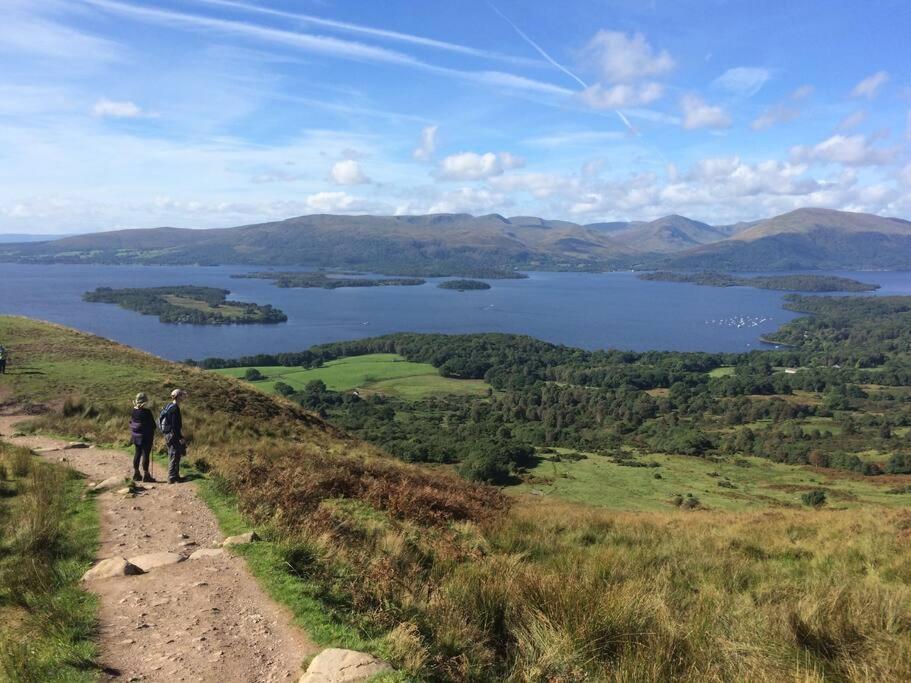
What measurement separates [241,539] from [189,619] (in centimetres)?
227

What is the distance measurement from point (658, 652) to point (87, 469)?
42.4 feet

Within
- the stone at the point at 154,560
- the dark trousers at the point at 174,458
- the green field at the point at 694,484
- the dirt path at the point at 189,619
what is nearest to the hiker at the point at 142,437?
the dark trousers at the point at 174,458

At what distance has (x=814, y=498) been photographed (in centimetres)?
3656

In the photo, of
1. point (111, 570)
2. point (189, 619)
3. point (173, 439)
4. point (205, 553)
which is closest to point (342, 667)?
point (189, 619)

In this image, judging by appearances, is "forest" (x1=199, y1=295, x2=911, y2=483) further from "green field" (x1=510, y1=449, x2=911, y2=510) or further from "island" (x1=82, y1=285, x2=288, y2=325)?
"island" (x1=82, y1=285, x2=288, y2=325)

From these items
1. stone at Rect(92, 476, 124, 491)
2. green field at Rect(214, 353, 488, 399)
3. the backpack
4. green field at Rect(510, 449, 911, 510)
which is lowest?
green field at Rect(214, 353, 488, 399)

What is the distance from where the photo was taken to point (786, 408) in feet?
290

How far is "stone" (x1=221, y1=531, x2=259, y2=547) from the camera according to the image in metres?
8.16

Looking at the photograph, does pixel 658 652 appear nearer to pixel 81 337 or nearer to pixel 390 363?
pixel 81 337

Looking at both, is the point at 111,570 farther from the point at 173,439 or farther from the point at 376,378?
the point at 376,378

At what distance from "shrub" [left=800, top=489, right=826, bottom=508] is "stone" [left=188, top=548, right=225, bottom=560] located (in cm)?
3731

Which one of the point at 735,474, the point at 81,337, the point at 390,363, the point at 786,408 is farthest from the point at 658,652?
the point at 390,363

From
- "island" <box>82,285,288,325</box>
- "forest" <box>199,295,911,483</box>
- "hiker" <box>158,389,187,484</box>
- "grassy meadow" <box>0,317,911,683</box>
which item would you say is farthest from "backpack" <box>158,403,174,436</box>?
"island" <box>82,285,288,325</box>

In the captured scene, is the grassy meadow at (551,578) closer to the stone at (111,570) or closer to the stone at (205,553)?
the stone at (205,553)
